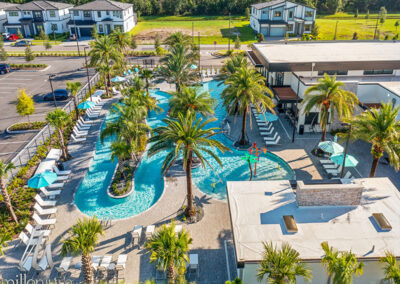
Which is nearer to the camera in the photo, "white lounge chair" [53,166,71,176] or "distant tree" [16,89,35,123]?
"white lounge chair" [53,166,71,176]

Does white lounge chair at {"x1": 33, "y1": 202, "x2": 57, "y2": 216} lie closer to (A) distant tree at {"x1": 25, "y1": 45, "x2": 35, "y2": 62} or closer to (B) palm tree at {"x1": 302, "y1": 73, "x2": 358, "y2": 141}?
(B) palm tree at {"x1": 302, "y1": 73, "x2": 358, "y2": 141}

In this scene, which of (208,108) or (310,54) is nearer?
(208,108)

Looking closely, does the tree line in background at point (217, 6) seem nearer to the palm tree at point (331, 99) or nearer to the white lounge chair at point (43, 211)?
the palm tree at point (331, 99)

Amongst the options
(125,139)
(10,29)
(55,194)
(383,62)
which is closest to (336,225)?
(125,139)

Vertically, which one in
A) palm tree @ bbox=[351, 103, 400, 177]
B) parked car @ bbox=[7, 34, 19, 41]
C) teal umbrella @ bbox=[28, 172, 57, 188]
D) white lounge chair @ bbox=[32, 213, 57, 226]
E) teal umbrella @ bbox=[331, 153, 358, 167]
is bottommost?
white lounge chair @ bbox=[32, 213, 57, 226]

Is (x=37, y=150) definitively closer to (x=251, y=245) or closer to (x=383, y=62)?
(x=251, y=245)

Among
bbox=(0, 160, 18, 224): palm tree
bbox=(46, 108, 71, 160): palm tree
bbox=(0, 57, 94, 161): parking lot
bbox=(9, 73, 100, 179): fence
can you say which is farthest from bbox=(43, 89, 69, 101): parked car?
bbox=(0, 160, 18, 224): palm tree

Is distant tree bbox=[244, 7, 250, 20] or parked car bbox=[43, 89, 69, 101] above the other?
distant tree bbox=[244, 7, 250, 20]
